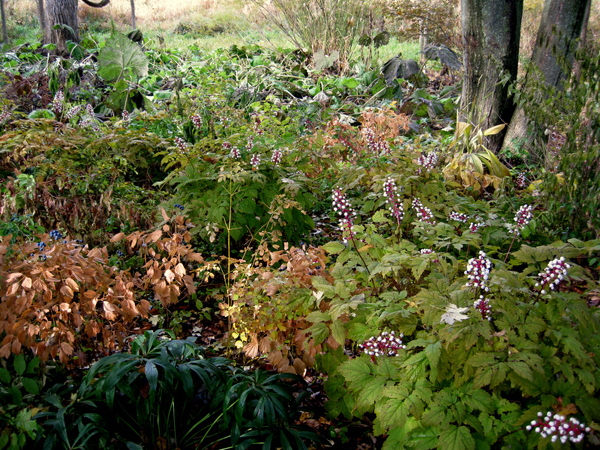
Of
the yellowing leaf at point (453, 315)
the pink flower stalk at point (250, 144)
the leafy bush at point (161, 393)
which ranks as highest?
the pink flower stalk at point (250, 144)

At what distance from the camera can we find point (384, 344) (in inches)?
63.2

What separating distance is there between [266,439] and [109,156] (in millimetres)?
2806

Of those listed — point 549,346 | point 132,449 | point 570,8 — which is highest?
point 570,8

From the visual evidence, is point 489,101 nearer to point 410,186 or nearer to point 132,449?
point 410,186

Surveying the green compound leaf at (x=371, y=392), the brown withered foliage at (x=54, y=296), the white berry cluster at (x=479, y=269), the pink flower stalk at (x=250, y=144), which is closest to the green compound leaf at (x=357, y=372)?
the green compound leaf at (x=371, y=392)

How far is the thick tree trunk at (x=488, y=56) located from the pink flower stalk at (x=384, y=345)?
11.4ft

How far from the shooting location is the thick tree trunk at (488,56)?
4609mm

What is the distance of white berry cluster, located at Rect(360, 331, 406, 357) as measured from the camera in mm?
1584

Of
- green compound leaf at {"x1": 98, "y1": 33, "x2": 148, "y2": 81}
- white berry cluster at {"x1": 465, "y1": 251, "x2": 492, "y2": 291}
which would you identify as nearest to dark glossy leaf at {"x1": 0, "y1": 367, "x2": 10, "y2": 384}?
white berry cluster at {"x1": 465, "y1": 251, "x2": 492, "y2": 291}

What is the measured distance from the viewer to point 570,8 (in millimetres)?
4414

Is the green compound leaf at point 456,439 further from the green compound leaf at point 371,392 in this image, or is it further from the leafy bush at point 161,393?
the leafy bush at point 161,393

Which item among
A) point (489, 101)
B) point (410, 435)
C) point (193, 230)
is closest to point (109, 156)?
point (193, 230)

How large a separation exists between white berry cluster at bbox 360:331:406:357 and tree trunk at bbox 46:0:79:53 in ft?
29.0

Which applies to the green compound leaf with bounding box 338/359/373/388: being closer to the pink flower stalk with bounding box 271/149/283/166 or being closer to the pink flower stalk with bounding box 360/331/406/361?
the pink flower stalk with bounding box 360/331/406/361
